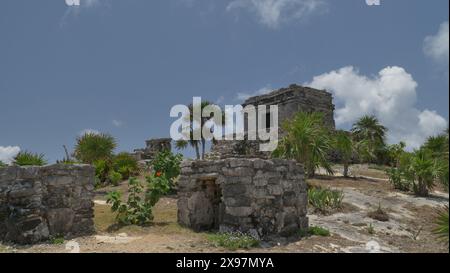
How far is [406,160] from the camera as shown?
17.4 m

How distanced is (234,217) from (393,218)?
5621mm

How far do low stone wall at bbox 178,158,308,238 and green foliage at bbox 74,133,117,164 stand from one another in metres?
10.6

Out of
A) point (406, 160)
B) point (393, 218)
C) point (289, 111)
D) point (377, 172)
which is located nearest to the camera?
point (393, 218)

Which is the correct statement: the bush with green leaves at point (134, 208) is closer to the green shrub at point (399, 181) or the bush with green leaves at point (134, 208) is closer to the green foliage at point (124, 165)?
the green foliage at point (124, 165)

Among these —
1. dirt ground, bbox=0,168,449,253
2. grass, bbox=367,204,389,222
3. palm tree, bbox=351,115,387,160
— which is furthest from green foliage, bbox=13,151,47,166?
palm tree, bbox=351,115,387,160

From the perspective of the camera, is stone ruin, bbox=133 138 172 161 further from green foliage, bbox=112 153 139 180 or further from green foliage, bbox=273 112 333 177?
green foliage, bbox=273 112 333 177

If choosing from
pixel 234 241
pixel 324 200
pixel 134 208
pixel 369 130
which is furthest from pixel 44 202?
pixel 369 130

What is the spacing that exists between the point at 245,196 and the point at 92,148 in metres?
12.5

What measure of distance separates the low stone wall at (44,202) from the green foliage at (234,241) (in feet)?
9.86

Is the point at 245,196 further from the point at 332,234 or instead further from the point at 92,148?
the point at 92,148

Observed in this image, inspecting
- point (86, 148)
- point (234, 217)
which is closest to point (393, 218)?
point (234, 217)
